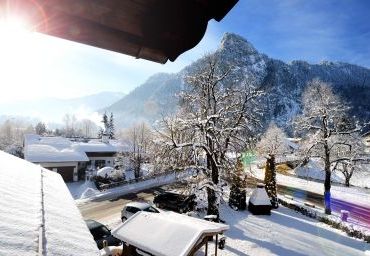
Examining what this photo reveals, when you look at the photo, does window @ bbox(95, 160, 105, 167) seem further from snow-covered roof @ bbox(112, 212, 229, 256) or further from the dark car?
snow-covered roof @ bbox(112, 212, 229, 256)

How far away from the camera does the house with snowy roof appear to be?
39.5 m

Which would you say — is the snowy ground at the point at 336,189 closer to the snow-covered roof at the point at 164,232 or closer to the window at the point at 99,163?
the window at the point at 99,163

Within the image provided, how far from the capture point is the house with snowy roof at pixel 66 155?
39.5 m

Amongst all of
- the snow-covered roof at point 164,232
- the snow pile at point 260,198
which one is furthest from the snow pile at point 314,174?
the snow-covered roof at point 164,232

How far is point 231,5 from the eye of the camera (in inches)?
87.0

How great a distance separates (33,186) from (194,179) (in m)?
14.9

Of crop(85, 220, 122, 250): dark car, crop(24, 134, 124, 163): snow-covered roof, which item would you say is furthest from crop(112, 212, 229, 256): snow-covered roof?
crop(24, 134, 124, 163): snow-covered roof

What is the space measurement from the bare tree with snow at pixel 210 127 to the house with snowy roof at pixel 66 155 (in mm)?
22165

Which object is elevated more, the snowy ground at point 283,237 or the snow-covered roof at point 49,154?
the snow-covered roof at point 49,154

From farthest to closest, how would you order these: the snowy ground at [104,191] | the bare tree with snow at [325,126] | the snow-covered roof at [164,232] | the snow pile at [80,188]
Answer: the snow pile at [80,188] < the snowy ground at [104,191] < the bare tree with snow at [325,126] < the snow-covered roof at [164,232]

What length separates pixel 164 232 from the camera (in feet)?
43.9

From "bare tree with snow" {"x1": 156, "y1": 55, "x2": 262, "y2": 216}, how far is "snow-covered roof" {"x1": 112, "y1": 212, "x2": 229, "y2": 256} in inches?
245

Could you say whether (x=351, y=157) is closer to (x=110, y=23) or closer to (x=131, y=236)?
(x=131, y=236)

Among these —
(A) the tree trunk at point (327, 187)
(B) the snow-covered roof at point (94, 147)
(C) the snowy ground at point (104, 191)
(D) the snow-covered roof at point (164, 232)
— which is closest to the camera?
(D) the snow-covered roof at point (164, 232)
